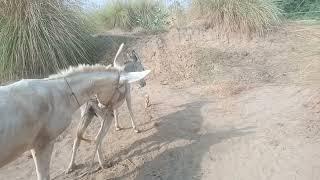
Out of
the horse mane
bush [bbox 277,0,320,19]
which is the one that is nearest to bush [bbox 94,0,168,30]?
bush [bbox 277,0,320,19]

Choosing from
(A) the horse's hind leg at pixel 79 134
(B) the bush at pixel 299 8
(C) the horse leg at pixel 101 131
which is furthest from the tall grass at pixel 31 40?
(B) the bush at pixel 299 8

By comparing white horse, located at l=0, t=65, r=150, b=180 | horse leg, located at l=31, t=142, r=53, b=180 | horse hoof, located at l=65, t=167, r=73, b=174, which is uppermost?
white horse, located at l=0, t=65, r=150, b=180

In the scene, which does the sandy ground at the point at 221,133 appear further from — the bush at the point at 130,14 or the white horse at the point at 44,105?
the bush at the point at 130,14

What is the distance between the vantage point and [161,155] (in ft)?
24.3

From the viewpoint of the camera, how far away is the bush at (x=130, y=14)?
Result: 14453 millimetres

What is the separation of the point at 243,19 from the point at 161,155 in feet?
16.0

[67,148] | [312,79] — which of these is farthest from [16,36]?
[312,79]

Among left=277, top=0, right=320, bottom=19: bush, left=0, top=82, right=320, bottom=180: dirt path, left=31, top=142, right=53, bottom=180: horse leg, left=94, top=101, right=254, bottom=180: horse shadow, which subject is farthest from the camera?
left=277, top=0, right=320, bottom=19: bush

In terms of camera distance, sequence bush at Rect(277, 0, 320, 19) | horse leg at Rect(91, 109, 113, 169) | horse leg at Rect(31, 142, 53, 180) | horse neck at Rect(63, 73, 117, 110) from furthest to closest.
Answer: bush at Rect(277, 0, 320, 19)
horse leg at Rect(91, 109, 113, 169)
horse neck at Rect(63, 73, 117, 110)
horse leg at Rect(31, 142, 53, 180)

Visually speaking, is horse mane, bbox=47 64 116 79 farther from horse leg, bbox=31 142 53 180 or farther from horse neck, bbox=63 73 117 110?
horse leg, bbox=31 142 53 180

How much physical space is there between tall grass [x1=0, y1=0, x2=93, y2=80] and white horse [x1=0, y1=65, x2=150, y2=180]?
3798 mm

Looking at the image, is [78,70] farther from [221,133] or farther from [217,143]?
[221,133]

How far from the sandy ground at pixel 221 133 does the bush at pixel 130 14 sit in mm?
4618

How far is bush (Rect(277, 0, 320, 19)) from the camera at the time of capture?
9500 millimetres
